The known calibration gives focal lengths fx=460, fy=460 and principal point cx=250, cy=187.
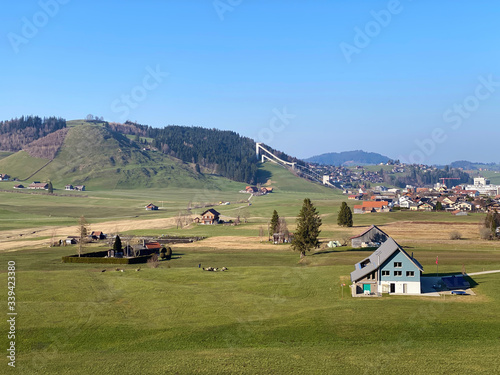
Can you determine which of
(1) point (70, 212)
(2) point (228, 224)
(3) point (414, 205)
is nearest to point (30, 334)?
(2) point (228, 224)

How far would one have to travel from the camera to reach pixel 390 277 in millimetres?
55031

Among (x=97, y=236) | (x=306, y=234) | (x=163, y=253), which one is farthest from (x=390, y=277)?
(x=97, y=236)

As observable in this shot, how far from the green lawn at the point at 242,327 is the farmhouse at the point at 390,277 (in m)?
2.39

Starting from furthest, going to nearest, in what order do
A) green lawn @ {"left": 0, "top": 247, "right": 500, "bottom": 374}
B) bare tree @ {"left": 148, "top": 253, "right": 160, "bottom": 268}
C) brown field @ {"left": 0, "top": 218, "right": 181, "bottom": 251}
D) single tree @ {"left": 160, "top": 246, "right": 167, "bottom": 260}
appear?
brown field @ {"left": 0, "top": 218, "right": 181, "bottom": 251} → single tree @ {"left": 160, "top": 246, "right": 167, "bottom": 260} → bare tree @ {"left": 148, "top": 253, "right": 160, "bottom": 268} → green lawn @ {"left": 0, "top": 247, "right": 500, "bottom": 374}

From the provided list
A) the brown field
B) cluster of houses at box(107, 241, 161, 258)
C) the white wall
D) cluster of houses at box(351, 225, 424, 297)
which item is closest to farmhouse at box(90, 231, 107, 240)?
the brown field

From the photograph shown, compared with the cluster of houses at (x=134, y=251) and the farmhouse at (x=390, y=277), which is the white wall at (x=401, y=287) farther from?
the cluster of houses at (x=134, y=251)

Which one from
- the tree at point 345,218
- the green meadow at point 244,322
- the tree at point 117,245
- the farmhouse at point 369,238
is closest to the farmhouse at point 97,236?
the tree at point 117,245

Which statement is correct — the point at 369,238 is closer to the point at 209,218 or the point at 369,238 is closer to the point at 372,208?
the point at 209,218

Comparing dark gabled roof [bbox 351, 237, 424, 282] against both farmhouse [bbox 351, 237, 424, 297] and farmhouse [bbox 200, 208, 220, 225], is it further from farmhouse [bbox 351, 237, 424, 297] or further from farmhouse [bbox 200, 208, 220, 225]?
farmhouse [bbox 200, 208, 220, 225]

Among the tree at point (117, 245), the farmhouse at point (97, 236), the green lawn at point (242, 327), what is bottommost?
the green lawn at point (242, 327)

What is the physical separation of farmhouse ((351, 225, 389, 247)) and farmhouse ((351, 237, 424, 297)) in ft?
134

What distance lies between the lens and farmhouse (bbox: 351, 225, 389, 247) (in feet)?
314

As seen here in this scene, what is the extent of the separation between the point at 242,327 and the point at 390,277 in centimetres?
2193

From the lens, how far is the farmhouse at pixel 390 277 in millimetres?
54438
